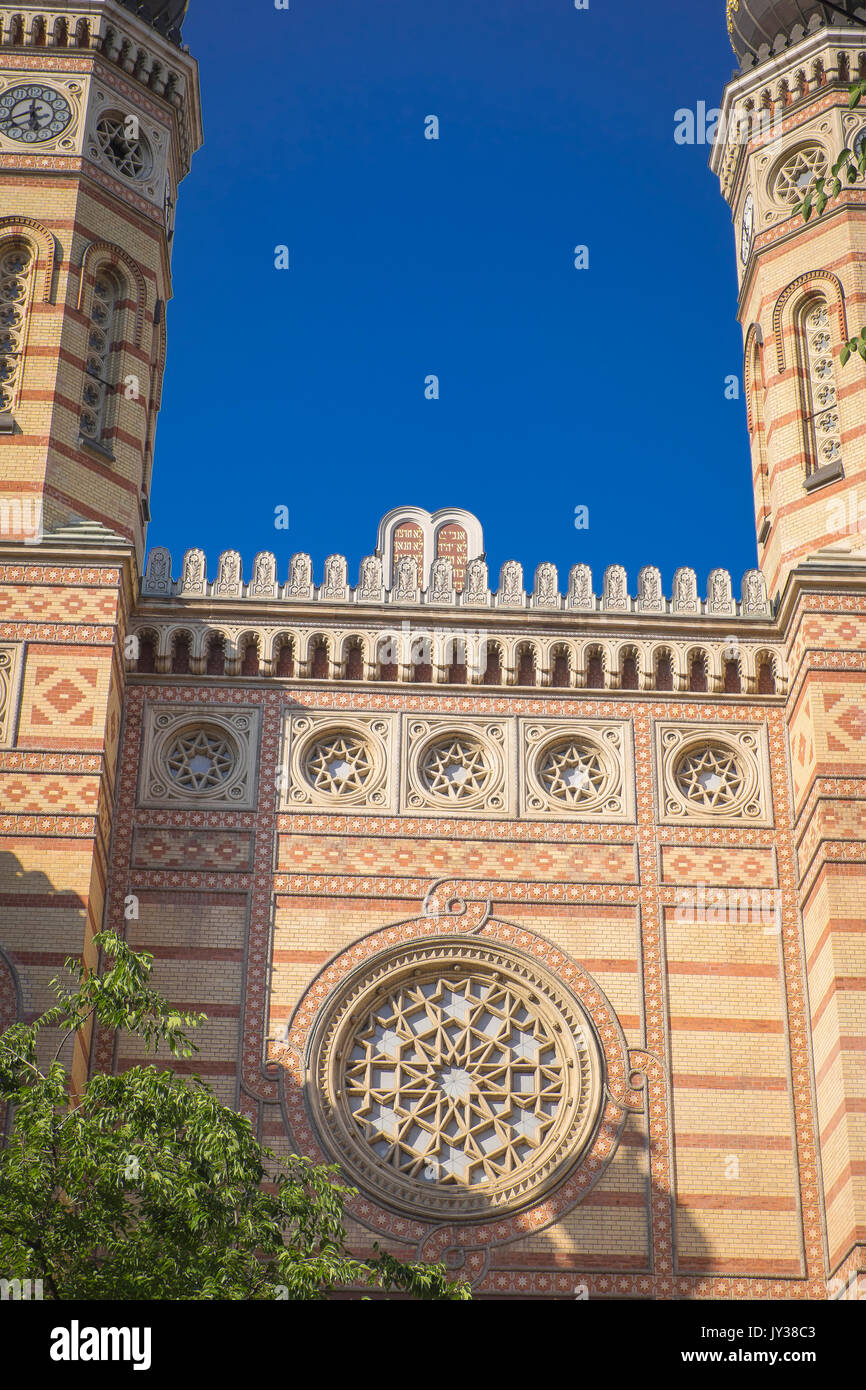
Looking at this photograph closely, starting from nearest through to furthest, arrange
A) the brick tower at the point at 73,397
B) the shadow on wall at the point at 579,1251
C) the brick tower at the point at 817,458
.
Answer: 1. the shadow on wall at the point at 579,1251
2. the brick tower at the point at 817,458
3. the brick tower at the point at 73,397

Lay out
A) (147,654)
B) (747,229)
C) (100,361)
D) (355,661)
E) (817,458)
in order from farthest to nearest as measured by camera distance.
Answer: (747,229), (100,361), (817,458), (355,661), (147,654)

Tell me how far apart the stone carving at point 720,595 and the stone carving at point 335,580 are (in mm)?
3391

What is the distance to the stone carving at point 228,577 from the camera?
56.6 ft

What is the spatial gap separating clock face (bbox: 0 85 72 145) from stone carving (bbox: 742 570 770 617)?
806 cm

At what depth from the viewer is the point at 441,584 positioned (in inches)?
684

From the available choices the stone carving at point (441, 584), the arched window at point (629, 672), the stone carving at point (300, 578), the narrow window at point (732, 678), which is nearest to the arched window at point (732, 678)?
the narrow window at point (732, 678)

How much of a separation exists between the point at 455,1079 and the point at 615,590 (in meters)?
4.91

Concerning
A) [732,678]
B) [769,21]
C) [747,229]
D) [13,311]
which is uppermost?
[769,21]

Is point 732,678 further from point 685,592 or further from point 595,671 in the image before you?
point 595,671

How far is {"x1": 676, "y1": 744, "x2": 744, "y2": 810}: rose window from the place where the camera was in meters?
16.6

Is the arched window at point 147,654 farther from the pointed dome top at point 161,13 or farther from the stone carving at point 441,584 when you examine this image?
the pointed dome top at point 161,13

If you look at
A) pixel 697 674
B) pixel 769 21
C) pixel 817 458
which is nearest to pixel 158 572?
pixel 697 674

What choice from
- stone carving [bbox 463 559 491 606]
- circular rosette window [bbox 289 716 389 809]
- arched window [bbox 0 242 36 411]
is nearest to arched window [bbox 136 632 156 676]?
circular rosette window [bbox 289 716 389 809]

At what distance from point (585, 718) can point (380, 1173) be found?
4.54 metres
